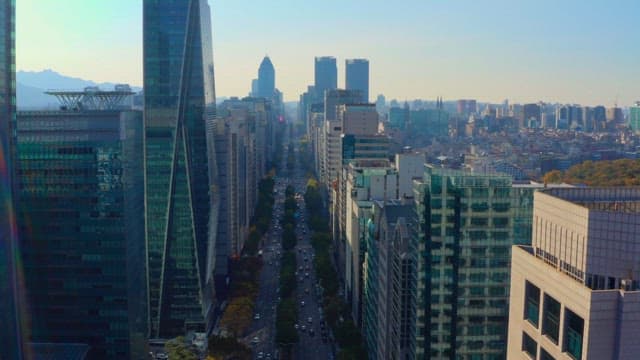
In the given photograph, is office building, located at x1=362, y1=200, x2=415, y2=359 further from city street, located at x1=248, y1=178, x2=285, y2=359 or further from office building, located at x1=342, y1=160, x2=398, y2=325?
city street, located at x1=248, y1=178, x2=285, y2=359

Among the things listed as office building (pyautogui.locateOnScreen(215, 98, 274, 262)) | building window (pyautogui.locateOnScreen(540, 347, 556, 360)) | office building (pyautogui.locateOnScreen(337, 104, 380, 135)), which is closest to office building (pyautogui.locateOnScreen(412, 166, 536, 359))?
building window (pyautogui.locateOnScreen(540, 347, 556, 360))

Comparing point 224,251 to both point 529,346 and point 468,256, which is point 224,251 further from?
point 529,346

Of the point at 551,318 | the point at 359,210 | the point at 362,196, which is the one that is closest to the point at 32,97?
the point at 362,196

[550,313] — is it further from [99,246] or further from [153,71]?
[153,71]

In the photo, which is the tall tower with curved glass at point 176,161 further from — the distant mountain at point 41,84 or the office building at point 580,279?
the office building at point 580,279

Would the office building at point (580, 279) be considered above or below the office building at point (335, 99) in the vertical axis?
below

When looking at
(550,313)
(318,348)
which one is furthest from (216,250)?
(550,313)

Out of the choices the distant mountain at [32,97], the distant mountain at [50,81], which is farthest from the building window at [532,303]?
the distant mountain at [50,81]
